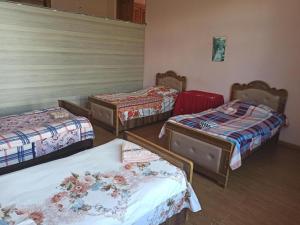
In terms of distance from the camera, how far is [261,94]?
3.77 m

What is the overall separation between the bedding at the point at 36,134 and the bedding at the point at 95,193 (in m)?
0.81

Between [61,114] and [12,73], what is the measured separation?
1167 millimetres

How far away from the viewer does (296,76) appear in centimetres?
343

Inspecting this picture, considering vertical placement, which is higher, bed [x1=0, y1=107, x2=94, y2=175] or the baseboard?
bed [x1=0, y1=107, x2=94, y2=175]

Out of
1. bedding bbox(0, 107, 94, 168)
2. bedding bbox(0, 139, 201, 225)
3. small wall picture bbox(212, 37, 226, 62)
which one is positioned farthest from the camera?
small wall picture bbox(212, 37, 226, 62)

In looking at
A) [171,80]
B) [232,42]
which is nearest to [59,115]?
[171,80]

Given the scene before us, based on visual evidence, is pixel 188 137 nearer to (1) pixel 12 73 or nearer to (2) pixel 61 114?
(2) pixel 61 114

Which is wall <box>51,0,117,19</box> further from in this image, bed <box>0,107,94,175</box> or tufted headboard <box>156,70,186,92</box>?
bed <box>0,107,94,175</box>

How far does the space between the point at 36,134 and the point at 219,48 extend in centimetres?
317

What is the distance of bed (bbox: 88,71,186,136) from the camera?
151 inches

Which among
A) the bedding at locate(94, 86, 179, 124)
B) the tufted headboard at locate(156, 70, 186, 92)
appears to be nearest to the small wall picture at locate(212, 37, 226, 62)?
the tufted headboard at locate(156, 70, 186, 92)

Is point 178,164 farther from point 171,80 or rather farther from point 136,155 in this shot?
point 171,80

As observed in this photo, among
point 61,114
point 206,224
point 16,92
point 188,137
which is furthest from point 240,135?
point 16,92

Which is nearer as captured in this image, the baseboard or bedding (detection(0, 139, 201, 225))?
bedding (detection(0, 139, 201, 225))
